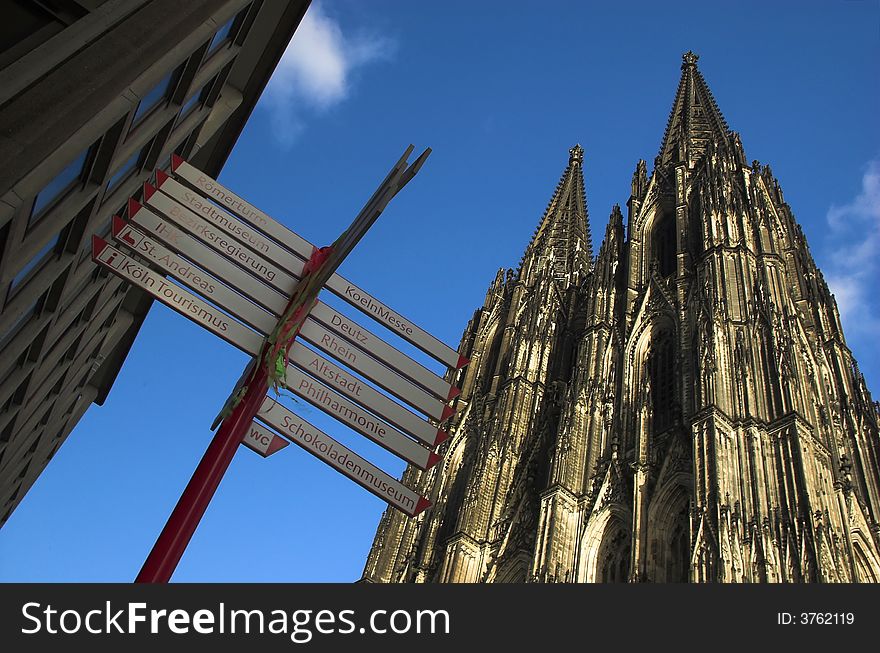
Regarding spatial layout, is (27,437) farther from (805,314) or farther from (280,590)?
(805,314)

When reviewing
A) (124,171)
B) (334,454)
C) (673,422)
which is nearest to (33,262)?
(124,171)

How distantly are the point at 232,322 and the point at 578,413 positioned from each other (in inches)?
834

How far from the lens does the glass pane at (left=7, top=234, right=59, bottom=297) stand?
7.77 m

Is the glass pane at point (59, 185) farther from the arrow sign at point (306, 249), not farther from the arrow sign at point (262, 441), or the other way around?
the arrow sign at point (262, 441)

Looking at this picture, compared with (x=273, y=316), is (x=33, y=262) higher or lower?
higher

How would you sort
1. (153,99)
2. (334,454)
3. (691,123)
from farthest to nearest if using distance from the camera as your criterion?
1. (691,123)
2. (153,99)
3. (334,454)

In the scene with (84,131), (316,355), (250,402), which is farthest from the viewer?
(316,355)

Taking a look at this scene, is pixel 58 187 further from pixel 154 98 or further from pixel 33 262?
pixel 154 98

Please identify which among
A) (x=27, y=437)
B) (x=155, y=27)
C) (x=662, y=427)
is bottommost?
(x=155, y=27)

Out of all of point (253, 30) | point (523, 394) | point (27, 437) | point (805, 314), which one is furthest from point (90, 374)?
point (805, 314)

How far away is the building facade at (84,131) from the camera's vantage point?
18.0 ft

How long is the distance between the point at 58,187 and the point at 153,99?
1.91 m

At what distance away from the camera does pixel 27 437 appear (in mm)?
15344

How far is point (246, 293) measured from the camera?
6426mm
